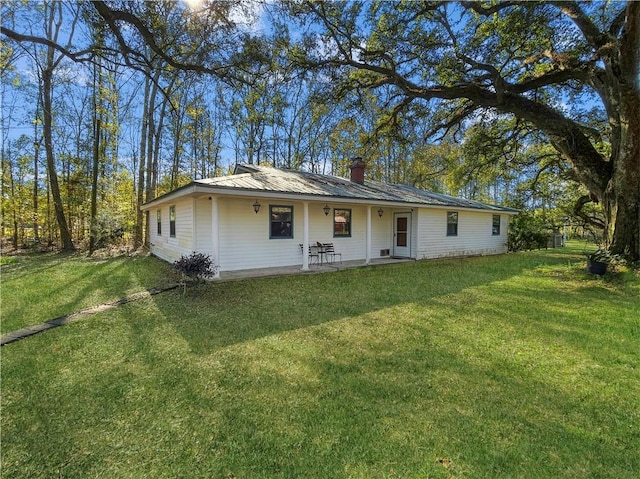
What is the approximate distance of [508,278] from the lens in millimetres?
8641

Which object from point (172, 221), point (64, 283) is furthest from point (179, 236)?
point (64, 283)

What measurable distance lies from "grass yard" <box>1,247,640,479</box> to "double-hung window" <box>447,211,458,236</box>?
820 cm

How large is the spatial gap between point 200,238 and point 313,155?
15.6 metres

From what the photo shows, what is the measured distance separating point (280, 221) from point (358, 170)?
5.20 m

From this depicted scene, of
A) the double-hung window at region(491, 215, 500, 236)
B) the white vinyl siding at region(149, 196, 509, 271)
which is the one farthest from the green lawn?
the double-hung window at region(491, 215, 500, 236)

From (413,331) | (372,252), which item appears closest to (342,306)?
(413,331)

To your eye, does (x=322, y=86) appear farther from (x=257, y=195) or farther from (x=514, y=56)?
(x=514, y=56)

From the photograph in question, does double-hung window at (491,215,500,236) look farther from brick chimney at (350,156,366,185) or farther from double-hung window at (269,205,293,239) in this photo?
double-hung window at (269,205,293,239)

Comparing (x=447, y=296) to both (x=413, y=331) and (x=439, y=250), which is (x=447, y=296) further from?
(x=439, y=250)

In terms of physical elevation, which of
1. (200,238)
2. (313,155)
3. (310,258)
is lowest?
(310,258)

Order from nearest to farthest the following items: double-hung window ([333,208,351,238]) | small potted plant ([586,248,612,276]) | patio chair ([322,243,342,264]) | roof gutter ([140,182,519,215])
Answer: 1. roof gutter ([140,182,519,215])
2. small potted plant ([586,248,612,276])
3. patio chair ([322,243,342,264])
4. double-hung window ([333,208,351,238])

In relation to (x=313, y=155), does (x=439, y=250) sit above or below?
below

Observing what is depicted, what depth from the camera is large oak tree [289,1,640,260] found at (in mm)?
7895

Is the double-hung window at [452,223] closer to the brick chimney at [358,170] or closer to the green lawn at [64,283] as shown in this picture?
the brick chimney at [358,170]
